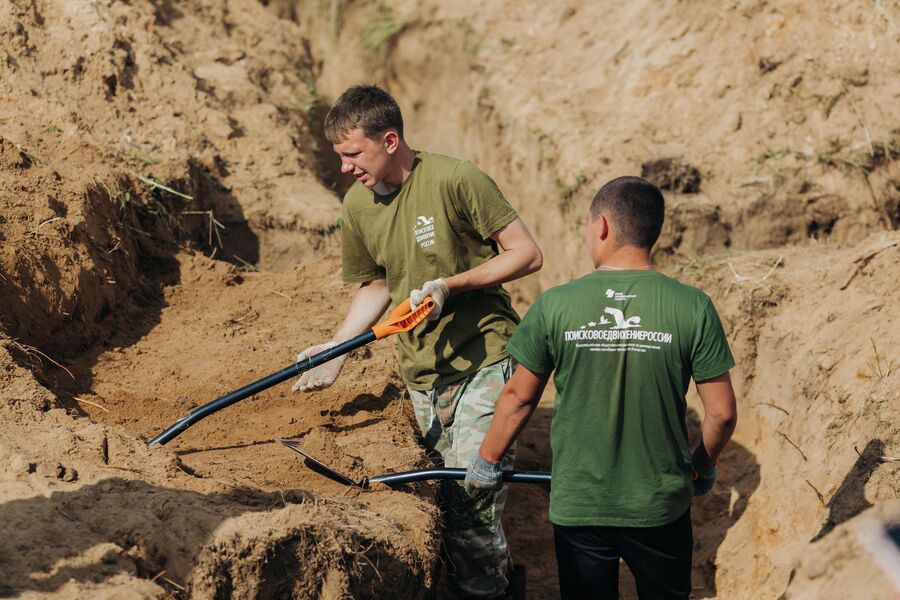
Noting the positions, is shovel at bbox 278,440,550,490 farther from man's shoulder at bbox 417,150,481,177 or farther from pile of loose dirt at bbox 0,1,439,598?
man's shoulder at bbox 417,150,481,177

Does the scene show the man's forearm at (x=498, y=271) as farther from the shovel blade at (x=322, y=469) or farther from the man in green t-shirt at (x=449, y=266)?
the shovel blade at (x=322, y=469)

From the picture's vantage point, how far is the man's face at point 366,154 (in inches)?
173

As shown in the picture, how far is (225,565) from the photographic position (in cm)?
350

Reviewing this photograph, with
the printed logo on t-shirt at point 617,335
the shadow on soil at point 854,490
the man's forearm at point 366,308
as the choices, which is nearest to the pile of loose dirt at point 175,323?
the man's forearm at point 366,308

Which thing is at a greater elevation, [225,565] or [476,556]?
[225,565]

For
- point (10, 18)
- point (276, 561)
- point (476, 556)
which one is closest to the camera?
point (276, 561)

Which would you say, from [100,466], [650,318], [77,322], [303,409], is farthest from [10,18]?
[650,318]

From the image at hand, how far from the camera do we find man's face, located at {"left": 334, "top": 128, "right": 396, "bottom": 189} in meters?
4.40

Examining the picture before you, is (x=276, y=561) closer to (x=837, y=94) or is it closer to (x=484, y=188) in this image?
(x=484, y=188)

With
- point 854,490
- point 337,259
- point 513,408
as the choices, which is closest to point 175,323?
point 337,259

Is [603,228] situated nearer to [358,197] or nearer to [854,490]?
[358,197]

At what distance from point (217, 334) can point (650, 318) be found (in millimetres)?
3390

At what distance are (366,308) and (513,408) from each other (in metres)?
1.47

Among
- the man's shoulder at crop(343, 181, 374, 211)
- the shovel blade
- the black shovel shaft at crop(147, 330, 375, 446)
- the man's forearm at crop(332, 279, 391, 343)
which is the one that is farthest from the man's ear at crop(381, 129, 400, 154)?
the shovel blade
